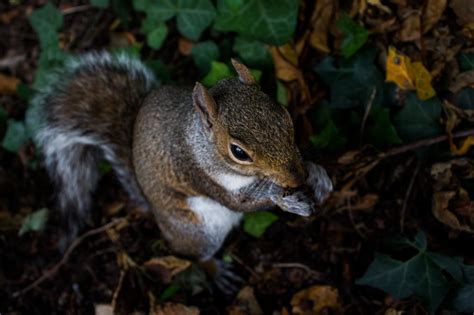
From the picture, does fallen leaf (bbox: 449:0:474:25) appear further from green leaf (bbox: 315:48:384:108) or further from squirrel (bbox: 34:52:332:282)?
squirrel (bbox: 34:52:332:282)

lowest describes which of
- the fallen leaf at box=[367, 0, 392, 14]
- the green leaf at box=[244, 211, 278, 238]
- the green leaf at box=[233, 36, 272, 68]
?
the green leaf at box=[244, 211, 278, 238]

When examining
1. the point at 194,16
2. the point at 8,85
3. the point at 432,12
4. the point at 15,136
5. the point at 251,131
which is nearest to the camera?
the point at 251,131

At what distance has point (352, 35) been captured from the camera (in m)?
2.00

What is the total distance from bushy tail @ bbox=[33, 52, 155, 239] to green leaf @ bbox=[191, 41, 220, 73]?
0.25 meters

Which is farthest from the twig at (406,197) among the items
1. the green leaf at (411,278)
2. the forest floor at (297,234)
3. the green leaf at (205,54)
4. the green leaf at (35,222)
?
the green leaf at (35,222)

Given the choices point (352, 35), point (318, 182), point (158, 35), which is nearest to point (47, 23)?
point (158, 35)

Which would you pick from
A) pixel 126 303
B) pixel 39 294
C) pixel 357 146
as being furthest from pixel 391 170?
pixel 39 294

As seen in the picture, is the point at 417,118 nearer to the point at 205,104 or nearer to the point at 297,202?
the point at 297,202

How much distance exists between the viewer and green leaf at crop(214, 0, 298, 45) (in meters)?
2.04

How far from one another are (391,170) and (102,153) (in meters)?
1.09

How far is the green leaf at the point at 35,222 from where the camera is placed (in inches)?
91.7

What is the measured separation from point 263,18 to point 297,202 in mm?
732

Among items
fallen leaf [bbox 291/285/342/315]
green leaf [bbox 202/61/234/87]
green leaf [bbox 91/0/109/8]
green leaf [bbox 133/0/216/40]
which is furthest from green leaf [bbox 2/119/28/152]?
fallen leaf [bbox 291/285/342/315]

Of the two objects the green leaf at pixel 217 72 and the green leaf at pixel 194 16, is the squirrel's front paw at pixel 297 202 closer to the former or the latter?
the green leaf at pixel 217 72
